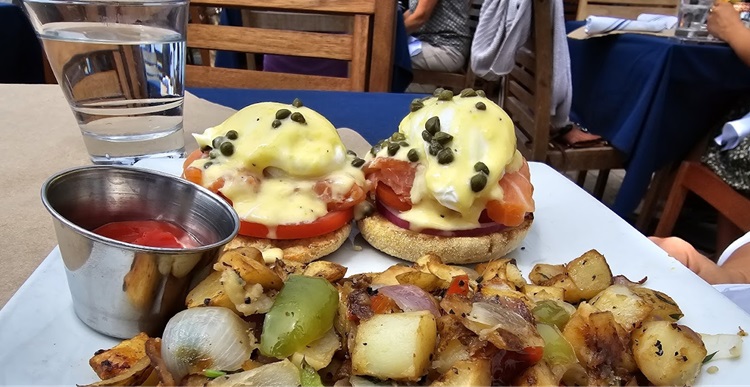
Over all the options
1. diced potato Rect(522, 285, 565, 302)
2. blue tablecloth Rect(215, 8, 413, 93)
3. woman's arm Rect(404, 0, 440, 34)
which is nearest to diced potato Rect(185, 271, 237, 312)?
diced potato Rect(522, 285, 565, 302)

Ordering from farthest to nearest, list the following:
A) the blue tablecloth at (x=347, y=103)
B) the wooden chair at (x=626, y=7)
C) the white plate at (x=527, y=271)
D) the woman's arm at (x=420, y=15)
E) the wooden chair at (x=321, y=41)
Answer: the wooden chair at (x=626, y=7) → the woman's arm at (x=420, y=15) → the wooden chair at (x=321, y=41) → the blue tablecloth at (x=347, y=103) → the white plate at (x=527, y=271)

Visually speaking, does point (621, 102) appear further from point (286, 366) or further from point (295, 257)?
point (286, 366)

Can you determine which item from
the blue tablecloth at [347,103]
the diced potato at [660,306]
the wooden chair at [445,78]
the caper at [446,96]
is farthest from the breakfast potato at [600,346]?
the wooden chair at [445,78]

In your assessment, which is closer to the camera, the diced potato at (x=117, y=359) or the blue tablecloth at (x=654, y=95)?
the diced potato at (x=117, y=359)

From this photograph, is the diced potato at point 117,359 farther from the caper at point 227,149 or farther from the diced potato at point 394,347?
the caper at point 227,149

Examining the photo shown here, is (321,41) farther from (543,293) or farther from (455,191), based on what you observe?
(543,293)

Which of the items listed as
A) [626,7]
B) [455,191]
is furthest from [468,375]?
[626,7]

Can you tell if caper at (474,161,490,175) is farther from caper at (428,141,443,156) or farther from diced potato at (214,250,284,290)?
diced potato at (214,250,284,290)
